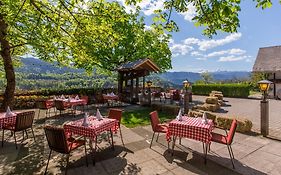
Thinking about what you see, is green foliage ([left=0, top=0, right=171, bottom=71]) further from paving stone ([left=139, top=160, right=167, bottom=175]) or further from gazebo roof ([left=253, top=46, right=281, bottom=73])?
gazebo roof ([left=253, top=46, right=281, bottom=73])

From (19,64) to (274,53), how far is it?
26571 mm

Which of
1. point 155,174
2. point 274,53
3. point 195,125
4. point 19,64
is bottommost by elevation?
point 155,174

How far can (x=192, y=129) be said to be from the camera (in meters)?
5.12

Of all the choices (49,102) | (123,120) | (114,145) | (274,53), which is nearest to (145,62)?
(123,120)

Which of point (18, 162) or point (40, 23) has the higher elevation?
point (40, 23)

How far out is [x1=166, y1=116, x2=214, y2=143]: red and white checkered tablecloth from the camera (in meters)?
4.93

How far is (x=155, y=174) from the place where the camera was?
14.0ft

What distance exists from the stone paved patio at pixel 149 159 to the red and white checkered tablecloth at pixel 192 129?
60 cm

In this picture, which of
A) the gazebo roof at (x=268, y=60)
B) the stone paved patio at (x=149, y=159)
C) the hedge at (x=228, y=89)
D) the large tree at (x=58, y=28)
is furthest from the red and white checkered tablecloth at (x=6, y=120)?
the gazebo roof at (x=268, y=60)

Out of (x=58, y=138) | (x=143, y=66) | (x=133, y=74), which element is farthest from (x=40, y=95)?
(x=58, y=138)

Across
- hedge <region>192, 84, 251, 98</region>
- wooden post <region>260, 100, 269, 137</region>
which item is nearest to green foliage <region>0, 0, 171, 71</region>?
wooden post <region>260, 100, 269, 137</region>

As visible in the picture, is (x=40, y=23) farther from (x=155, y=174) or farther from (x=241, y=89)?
(x=241, y=89)

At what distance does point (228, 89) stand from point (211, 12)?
65.8 ft

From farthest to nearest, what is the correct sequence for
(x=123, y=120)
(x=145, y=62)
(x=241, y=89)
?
(x=241, y=89)
(x=145, y=62)
(x=123, y=120)
